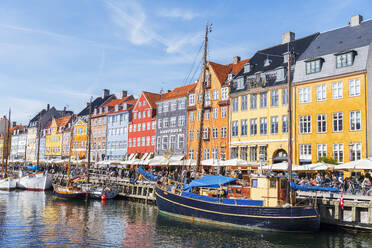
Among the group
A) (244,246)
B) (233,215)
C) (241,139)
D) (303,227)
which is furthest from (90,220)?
(241,139)

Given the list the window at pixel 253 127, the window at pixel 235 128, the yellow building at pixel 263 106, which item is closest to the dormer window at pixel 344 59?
the yellow building at pixel 263 106

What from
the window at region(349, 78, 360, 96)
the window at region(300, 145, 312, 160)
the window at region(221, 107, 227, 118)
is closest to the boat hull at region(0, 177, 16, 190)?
the window at region(221, 107, 227, 118)

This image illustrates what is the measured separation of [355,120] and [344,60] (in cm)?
626

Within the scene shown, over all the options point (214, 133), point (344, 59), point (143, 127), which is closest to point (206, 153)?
point (214, 133)

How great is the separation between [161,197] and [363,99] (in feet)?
69.8

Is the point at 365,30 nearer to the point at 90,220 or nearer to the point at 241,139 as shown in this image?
the point at 241,139

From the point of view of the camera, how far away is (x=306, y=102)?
1652 inches

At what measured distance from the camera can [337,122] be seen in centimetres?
3906

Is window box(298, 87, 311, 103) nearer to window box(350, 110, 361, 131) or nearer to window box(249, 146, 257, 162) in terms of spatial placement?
window box(350, 110, 361, 131)

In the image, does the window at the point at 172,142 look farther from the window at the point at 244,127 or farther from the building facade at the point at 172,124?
the window at the point at 244,127

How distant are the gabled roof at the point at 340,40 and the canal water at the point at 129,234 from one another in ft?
71.2

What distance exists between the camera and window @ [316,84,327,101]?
40.5m

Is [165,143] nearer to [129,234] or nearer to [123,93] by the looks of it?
[123,93]

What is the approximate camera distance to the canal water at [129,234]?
22609 mm
